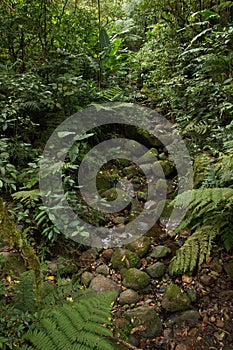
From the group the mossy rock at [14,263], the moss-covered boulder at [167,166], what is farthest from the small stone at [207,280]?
the moss-covered boulder at [167,166]

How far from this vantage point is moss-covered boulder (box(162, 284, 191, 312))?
2.21 m

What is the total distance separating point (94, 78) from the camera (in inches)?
205

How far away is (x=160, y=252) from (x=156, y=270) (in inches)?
9.3

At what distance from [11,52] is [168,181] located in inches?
118

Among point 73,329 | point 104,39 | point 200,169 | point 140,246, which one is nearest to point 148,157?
point 200,169

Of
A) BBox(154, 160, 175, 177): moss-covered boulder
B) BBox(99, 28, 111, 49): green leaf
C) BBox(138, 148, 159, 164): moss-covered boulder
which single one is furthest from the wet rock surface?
BBox(99, 28, 111, 49): green leaf

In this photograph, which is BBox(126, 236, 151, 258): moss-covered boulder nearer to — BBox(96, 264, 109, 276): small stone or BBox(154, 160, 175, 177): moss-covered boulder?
BBox(96, 264, 109, 276): small stone

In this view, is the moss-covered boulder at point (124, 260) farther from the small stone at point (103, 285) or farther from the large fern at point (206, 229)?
the large fern at point (206, 229)

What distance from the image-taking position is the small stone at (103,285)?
236 cm

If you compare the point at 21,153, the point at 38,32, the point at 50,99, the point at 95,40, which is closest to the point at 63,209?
the point at 21,153

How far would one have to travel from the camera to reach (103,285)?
2.39 m

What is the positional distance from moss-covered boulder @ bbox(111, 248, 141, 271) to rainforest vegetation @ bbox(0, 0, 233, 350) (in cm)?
31

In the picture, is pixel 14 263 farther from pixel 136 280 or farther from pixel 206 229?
pixel 206 229

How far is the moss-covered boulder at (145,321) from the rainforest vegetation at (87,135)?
16cm
